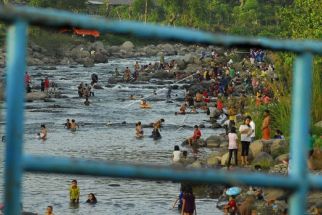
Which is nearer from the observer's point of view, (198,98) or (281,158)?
Answer: (281,158)

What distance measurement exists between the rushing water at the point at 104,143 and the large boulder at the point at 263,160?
1.88 meters

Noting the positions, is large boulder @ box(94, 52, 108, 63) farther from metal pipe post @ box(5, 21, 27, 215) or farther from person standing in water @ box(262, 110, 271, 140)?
metal pipe post @ box(5, 21, 27, 215)

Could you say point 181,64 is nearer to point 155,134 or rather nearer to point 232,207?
point 155,134

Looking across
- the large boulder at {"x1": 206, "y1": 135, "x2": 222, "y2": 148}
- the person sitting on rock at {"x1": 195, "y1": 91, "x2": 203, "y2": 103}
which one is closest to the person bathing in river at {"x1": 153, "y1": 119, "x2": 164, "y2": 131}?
the large boulder at {"x1": 206, "y1": 135, "x2": 222, "y2": 148}

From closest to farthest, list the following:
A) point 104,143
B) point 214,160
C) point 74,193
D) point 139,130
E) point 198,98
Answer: point 74,193 → point 214,160 → point 104,143 → point 139,130 → point 198,98

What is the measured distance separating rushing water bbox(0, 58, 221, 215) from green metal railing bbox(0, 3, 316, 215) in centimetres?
323

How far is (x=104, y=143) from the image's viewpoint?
31547 mm

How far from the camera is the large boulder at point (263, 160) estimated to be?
72.2 ft

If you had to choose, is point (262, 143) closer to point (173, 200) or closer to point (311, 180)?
point (173, 200)

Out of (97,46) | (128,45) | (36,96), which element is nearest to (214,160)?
(36,96)

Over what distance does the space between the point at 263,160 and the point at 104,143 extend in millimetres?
10081

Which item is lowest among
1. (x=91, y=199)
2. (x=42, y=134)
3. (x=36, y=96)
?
(x=91, y=199)

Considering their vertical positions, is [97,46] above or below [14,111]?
above

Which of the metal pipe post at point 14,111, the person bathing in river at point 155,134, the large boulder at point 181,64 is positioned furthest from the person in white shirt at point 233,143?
the large boulder at point 181,64
